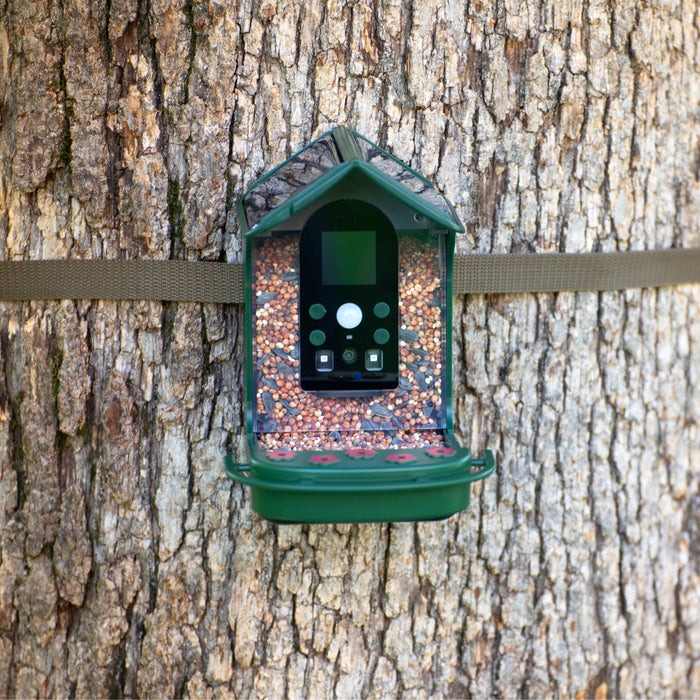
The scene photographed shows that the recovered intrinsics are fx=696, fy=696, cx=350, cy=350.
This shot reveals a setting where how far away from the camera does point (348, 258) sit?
1797mm

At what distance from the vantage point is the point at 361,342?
1829 mm

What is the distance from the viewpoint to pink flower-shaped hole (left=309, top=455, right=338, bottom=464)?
1.59 metres

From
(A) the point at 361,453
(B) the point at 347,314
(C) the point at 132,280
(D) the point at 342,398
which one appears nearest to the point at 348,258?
(B) the point at 347,314

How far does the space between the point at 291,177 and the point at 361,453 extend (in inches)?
29.7

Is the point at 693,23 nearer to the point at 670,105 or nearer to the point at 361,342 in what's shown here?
the point at 670,105

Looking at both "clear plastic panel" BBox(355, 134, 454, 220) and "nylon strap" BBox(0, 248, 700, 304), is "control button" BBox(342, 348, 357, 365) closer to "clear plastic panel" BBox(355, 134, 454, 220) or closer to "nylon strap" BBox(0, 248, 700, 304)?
"nylon strap" BBox(0, 248, 700, 304)

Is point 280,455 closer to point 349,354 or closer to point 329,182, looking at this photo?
point 349,354

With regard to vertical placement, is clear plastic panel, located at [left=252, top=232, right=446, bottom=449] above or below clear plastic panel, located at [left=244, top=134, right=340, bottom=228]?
below

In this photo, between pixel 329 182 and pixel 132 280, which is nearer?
pixel 329 182

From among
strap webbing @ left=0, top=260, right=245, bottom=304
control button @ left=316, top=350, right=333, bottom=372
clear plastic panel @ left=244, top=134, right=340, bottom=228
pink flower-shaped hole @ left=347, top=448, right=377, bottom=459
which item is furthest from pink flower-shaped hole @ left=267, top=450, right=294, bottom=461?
clear plastic panel @ left=244, top=134, right=340, bottom=228

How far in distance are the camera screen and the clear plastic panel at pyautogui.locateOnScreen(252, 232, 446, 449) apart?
0.25 ft

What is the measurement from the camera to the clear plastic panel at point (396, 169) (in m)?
1.87

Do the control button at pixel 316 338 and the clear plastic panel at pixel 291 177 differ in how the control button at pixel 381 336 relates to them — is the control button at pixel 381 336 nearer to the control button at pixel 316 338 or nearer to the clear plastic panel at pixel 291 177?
the control button at pixel 316 338

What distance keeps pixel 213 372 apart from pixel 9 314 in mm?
639
